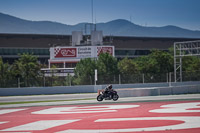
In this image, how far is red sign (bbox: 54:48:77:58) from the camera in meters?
78.4

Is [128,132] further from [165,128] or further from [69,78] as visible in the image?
[69,78]

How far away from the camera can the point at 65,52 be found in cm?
7869

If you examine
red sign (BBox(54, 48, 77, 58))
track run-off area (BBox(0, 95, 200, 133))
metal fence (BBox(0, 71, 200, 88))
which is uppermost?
red sign (BBox(54, 48, 77, 58))

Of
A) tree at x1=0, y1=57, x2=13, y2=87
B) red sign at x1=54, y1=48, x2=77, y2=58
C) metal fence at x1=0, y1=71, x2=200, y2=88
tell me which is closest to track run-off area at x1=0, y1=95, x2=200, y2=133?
tree at x1=0, y1=57, x2=13, y2=87

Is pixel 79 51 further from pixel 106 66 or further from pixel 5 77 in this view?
pixel 5 77

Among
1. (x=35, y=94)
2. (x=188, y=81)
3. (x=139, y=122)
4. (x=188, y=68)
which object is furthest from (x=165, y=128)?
(x=188, y=68)

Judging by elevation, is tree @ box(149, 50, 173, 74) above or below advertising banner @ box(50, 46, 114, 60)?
below

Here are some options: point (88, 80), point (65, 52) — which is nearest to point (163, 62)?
point (65, 52)

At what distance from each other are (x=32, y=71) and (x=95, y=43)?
28447mm

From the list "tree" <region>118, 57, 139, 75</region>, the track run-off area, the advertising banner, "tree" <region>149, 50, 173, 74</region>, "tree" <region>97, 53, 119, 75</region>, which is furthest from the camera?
the advertising banner

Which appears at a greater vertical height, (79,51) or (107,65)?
(79,51)

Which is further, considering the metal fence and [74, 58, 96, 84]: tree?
[74, 58, 96, 84]: tree

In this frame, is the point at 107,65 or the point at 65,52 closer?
the point at 107,65

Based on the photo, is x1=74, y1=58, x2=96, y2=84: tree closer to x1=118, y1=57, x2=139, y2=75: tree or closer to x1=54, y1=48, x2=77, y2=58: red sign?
x1=118, y1=57, x2=139, y2=75: tree
